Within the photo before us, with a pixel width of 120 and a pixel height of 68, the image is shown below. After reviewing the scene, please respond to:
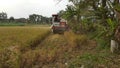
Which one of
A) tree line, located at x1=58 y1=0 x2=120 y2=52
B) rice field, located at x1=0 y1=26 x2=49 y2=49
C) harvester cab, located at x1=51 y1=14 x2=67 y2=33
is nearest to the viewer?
tree line, located at x1=58 y1=0 x2=120 y2=52

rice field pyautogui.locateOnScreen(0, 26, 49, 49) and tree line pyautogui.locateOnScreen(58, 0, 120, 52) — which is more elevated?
tree line pyautogui.locateOnScreen(58, 0, 120, 52)

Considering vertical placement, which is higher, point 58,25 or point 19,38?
point 58,25

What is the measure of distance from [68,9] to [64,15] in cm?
37

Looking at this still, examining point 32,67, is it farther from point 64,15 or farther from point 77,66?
point 64,15

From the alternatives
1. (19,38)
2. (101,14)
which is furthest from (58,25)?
(101,14)

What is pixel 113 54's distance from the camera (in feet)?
42.7

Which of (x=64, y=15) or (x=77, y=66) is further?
(x=64, y=15)

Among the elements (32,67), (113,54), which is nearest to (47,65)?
(32,67)

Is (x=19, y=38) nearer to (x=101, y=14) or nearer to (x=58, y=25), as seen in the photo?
(x=58, y=25)

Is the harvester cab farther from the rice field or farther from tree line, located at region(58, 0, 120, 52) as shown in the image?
tree line, located at region(58, 0, 120, 52)

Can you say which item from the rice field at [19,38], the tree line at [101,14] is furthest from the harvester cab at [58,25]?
the tree line at [101,14]

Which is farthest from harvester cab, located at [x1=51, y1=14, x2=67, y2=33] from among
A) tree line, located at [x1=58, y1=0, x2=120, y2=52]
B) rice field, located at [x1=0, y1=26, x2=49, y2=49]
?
tree line, located at [x1=58, y1=0, x2=120, y2=52]

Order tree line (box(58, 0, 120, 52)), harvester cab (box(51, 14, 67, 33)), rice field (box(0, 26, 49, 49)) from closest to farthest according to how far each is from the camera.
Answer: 1. tree line (box(58, 0, 120, 52))
2. rice field (box(0, 26, 49, 49))
3. harvester cab (box(51, 14, 67, 33))

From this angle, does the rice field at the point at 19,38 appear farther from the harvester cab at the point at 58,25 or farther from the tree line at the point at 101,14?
the tree line at the point at 101,14
